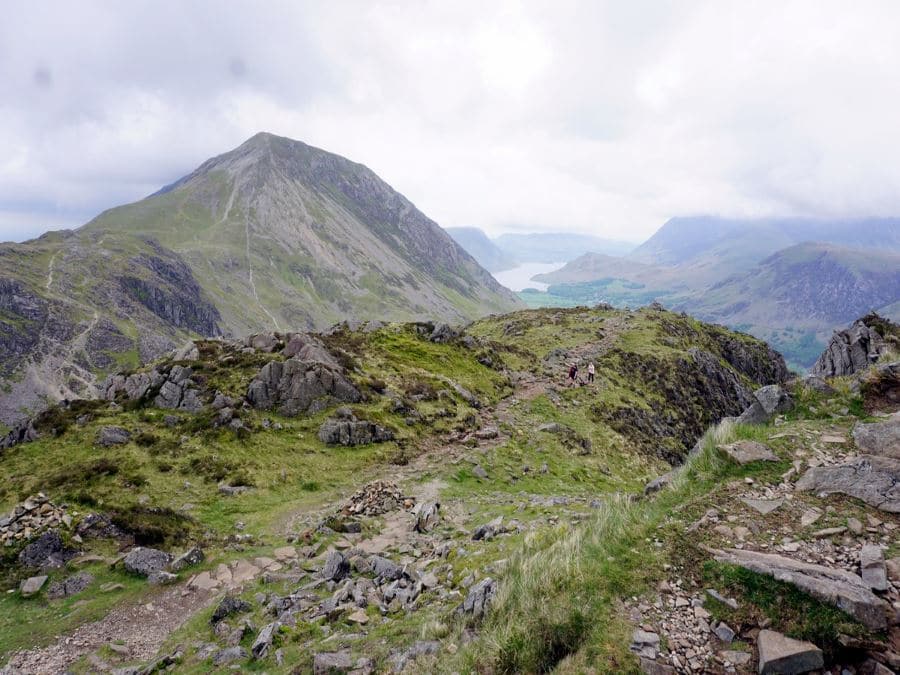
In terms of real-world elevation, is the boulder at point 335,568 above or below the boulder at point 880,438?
below

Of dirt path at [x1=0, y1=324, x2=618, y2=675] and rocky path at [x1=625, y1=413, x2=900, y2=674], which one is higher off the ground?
rocky path at [x1=625, y1=413, x2=900, y2=674]

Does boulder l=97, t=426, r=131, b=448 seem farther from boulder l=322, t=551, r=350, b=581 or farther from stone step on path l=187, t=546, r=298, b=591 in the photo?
boulder l=322, t=551, r=350, b=581

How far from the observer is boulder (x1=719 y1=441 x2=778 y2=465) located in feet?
32.5

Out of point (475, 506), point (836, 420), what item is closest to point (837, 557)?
point (836, 420)

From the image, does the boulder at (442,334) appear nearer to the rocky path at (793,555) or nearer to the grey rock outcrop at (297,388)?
the grey rock outcrop at (297,388)

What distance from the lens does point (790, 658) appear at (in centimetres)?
551

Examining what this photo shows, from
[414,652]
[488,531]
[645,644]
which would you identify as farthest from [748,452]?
[414,652]

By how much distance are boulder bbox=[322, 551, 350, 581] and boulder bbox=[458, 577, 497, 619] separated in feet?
17.7

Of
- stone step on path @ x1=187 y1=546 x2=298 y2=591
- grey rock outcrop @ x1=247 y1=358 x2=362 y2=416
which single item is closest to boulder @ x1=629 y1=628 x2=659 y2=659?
stone step on path @ x1=187 y1=546 x2=298 y2=591

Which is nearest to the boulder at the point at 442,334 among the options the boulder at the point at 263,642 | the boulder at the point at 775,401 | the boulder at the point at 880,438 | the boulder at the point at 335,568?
the boulder at the point at 335,568

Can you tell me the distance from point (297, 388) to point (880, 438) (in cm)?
2503

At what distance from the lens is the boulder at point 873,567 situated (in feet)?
20.5

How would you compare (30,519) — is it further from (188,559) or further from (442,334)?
(442,334)

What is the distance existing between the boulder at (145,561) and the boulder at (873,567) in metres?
17.5
